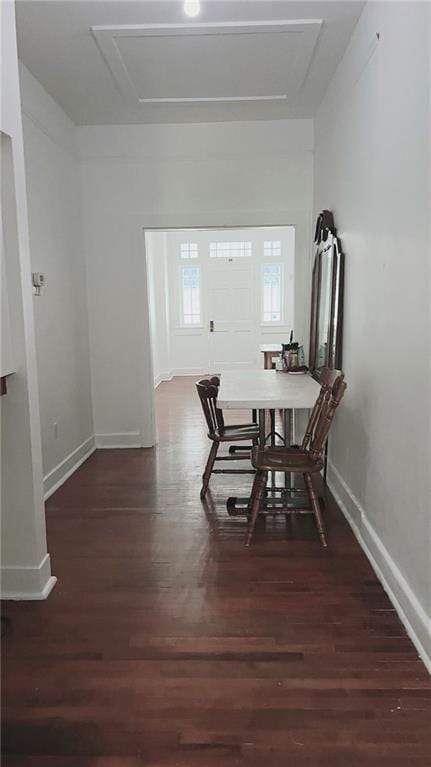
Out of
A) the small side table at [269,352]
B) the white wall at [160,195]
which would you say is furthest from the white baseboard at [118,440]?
the small side table at [269,352]

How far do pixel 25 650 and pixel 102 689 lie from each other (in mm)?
421

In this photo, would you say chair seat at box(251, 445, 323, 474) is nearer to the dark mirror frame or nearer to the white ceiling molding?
the dark mirror frame

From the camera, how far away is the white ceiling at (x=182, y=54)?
2.85m

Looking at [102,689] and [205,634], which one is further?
[205,634]

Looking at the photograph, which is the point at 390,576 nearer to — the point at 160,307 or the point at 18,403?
the point at 18,403

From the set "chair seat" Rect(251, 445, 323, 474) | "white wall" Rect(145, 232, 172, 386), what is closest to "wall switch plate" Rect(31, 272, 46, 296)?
"chair seat" Rect(251, 445, 323, 474)

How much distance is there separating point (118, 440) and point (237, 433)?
176 centimetres

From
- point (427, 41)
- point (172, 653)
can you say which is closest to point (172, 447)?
point (172, 653)

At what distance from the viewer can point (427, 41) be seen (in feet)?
6.30

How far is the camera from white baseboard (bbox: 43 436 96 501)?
3.80 m

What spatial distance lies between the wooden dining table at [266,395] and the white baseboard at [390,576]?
1.18 ft

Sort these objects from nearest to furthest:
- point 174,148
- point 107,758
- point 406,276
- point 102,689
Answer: point 107,758, point 102,689, point 406,276, point 174,148

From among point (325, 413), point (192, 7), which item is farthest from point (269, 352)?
point (192, 7)

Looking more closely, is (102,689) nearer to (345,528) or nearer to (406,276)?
(345,528)
